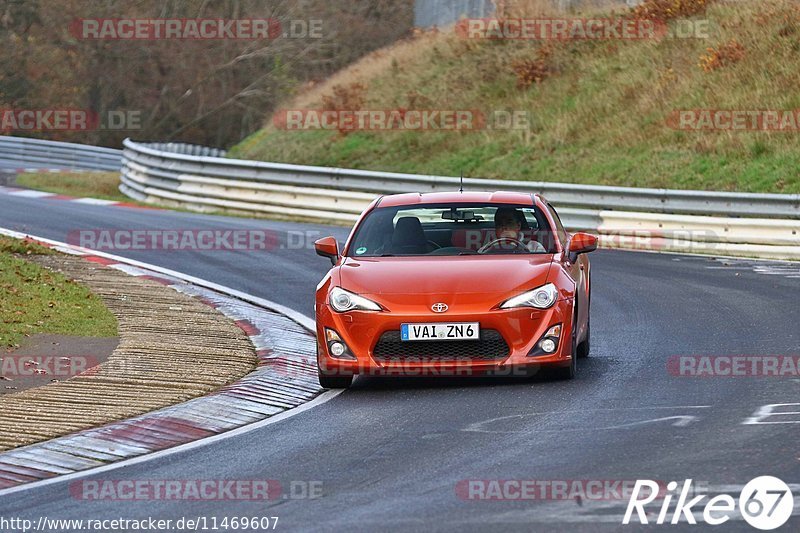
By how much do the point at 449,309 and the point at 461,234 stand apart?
163 centimetres

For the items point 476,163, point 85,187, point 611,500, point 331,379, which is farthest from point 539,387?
point 85,187

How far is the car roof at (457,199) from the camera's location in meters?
11.8

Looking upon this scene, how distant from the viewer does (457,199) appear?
11898 mm

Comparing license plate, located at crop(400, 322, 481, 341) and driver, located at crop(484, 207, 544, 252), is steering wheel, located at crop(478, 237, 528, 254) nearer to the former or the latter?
driver, located at crop(484, 207, 544, 252)

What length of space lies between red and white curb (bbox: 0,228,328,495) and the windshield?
4.04 ft

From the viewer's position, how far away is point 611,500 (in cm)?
668

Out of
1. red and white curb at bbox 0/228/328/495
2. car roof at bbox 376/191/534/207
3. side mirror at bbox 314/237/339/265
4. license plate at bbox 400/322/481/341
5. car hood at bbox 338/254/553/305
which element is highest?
car roof at bbox 376/191/534/207

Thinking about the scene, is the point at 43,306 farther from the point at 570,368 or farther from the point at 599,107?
the point at 599,107

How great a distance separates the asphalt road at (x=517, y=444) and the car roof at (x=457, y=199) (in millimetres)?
1523

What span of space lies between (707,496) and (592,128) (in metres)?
23.1

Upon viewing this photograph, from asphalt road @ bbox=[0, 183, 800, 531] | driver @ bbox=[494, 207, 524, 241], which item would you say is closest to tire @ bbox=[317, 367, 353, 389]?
asphalt road @ bbox=[0, 183, 800, 531]

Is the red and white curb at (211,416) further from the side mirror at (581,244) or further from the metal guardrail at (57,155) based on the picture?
the metal guardrail at (57,155)

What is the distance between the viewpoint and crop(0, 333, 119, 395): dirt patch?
34.9ft

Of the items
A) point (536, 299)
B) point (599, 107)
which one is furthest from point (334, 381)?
point (599, 107)
